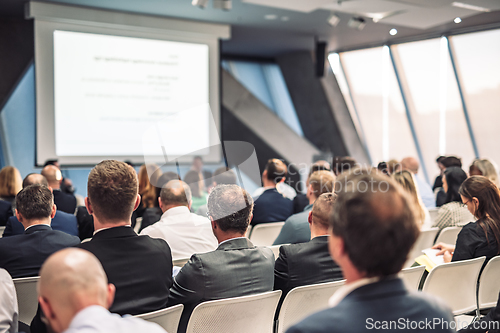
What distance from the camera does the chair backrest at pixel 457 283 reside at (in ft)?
7.47

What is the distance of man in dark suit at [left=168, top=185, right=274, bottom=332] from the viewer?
1.95 meters

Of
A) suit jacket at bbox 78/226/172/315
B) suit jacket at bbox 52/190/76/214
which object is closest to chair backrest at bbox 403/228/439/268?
suit jacket at bbox 78/226/172/315

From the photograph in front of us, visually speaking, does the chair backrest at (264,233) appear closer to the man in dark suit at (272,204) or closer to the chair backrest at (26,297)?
the man in dark suit at (272,204)

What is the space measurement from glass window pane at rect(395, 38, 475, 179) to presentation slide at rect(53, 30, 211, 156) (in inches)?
179

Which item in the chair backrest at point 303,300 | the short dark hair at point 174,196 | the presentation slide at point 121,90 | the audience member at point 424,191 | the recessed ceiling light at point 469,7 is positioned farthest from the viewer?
the presentation slide at point 121,90

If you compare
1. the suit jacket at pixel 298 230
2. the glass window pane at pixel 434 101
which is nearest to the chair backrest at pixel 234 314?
the suit jacket at pixel 298 230

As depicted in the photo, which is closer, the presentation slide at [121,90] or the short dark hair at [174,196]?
the short dark hair at [174,196]

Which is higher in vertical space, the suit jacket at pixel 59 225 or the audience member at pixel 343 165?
the audience member at pixel 343 165

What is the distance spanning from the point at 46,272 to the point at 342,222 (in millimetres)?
703

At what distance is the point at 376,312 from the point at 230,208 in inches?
50.3

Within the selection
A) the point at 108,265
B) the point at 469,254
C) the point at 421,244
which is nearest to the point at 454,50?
the point at 421,244

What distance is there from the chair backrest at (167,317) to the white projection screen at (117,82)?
4.32 meters

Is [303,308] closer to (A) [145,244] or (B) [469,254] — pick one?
(A) [145,244]

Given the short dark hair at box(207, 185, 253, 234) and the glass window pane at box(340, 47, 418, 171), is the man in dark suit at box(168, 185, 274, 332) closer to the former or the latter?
the short dark hair at box(207, 185, 253, 234)
